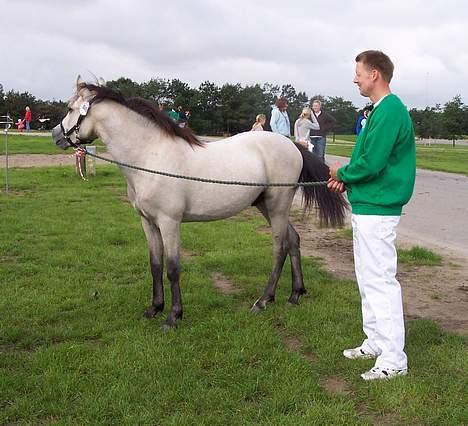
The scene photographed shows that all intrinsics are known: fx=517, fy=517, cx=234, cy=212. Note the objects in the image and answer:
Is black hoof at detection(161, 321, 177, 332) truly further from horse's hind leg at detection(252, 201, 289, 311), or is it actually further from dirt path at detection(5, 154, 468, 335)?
dirt path at detection(5, 154, 468, 335)

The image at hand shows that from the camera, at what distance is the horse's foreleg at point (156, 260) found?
5.03m

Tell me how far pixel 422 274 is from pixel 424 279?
21 cm

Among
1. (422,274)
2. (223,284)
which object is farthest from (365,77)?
(422,274)

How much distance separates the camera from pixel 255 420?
3.11 metres

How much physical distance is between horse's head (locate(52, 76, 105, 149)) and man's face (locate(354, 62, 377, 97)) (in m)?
2.50

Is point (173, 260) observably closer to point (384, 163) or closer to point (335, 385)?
point (335, 385)

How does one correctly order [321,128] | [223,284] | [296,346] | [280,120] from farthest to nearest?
[321,128], [280,120], [223,284], [296,346]

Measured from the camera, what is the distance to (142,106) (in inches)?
192

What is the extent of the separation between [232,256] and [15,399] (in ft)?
13.1

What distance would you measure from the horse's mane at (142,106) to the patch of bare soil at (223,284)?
73.3 inches

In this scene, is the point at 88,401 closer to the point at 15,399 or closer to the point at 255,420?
the point at 15,399

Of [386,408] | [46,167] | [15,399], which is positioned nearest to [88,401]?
[15,399]

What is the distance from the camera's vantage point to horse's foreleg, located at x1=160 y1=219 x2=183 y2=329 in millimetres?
4738

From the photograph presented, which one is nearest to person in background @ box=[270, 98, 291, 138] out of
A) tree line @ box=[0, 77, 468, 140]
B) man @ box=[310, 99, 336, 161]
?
man @ box=[310, 99, 336, 161]
